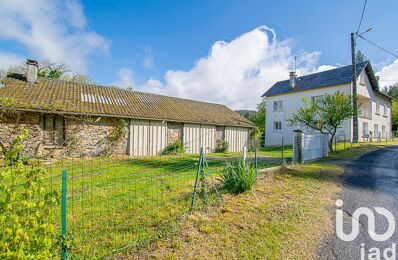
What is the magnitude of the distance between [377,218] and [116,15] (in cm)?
1226

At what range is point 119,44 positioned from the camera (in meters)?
14.5

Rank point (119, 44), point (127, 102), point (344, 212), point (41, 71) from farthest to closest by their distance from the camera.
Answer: point (41, 71)
point (127, 102)
point (119, 44)
point (344, 212)

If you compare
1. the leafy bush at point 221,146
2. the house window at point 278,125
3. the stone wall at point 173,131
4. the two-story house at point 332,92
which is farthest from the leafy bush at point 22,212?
the house window at point 278,125

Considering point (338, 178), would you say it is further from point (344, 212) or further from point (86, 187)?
point (86, 187)

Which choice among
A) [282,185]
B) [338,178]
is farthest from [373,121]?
[282,185]

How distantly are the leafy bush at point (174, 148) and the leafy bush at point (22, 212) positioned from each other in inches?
530

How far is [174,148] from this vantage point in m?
15.7

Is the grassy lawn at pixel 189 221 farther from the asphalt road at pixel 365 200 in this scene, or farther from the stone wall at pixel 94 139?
the stone wall at pixel 94 139

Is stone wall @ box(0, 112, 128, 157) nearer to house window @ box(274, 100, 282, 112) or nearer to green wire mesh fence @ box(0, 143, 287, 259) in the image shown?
green wire mesh fence @ box(0, 143, 287, 259)

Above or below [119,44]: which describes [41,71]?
above

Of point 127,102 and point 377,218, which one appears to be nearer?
point 377,218

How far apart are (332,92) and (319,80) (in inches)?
106

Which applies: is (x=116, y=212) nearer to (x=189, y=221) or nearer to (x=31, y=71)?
(x=189, y=221)

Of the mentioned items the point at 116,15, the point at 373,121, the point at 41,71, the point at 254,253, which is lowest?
the point at 254,253
